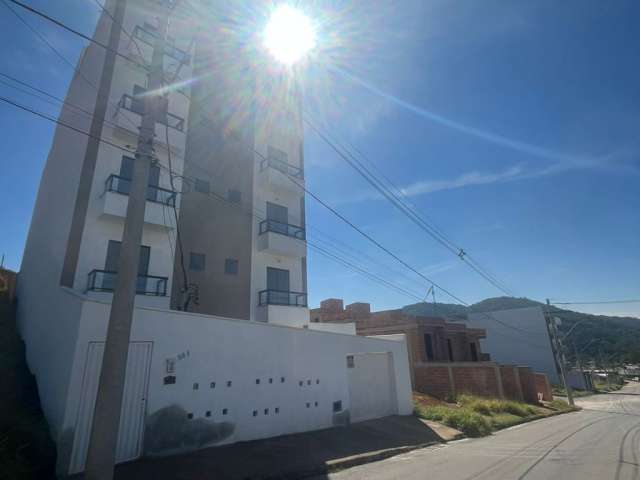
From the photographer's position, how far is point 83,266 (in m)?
11.9

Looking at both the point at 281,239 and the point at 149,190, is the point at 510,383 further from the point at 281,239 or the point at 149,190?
the point at 149,190

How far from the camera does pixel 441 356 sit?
29.2 metres

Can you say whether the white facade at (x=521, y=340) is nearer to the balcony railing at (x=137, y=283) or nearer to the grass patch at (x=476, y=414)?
the grass patch at (x=476, y=414)

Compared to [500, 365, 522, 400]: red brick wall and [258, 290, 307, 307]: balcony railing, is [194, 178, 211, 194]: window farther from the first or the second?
[500, 365, 522, 400]: red brick wall

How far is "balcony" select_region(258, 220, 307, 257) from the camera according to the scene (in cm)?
1719

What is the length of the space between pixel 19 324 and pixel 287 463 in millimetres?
12735

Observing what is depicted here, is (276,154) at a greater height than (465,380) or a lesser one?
greater

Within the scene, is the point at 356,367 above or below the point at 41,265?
below

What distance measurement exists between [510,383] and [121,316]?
27116 mm

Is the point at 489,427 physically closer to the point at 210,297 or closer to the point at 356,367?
the point at 356,367

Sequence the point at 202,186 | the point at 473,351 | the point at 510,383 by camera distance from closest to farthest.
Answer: the point at 202,186
the point at 510,383
the point at 473,351

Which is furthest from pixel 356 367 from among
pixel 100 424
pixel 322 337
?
pixel 100 424

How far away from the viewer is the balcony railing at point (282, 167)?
1894 cm

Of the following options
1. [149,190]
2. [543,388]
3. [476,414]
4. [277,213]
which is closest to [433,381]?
[476,414]
